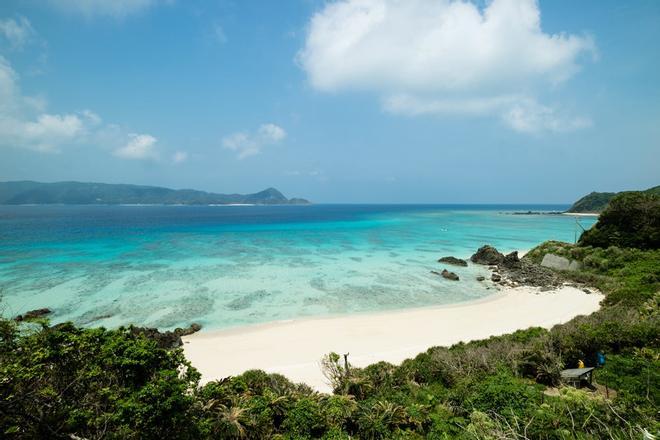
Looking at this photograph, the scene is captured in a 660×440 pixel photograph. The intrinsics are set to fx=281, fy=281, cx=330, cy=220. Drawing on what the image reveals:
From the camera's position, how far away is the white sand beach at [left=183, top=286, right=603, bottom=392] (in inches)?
488

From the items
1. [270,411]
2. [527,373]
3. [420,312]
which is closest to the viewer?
[270,411]

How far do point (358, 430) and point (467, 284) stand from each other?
69.2ft

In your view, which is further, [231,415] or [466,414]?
[466,414]

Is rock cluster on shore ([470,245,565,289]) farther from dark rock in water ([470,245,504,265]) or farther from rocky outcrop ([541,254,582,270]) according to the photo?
rocky outcrop ([541,254,582,270])

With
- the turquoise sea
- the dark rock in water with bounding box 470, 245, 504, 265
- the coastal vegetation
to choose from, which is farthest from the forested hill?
the coastal vegetation

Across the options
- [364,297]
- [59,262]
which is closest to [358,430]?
[364,297]

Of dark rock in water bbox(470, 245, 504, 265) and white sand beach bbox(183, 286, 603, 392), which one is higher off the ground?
dark rock in water bbox(470, 245, 504, 265)

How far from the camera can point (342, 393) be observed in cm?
883

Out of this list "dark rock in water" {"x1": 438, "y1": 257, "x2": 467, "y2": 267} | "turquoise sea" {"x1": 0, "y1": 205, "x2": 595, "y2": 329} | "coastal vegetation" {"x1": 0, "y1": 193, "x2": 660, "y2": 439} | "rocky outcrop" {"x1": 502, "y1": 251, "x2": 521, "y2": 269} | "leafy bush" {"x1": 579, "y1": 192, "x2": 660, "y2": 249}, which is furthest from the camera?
"dark rock in water" {"x1": 438, "y1": 257, "x2": 467, "y2": 267}

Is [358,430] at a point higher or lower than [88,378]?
lower

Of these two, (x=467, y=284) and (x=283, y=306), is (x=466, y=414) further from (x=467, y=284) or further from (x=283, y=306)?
(x=467, y=284)

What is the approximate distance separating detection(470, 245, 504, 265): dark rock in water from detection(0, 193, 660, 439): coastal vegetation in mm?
20527

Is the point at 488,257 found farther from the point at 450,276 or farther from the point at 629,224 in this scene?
the point at 629,224

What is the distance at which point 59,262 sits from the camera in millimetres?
30406
